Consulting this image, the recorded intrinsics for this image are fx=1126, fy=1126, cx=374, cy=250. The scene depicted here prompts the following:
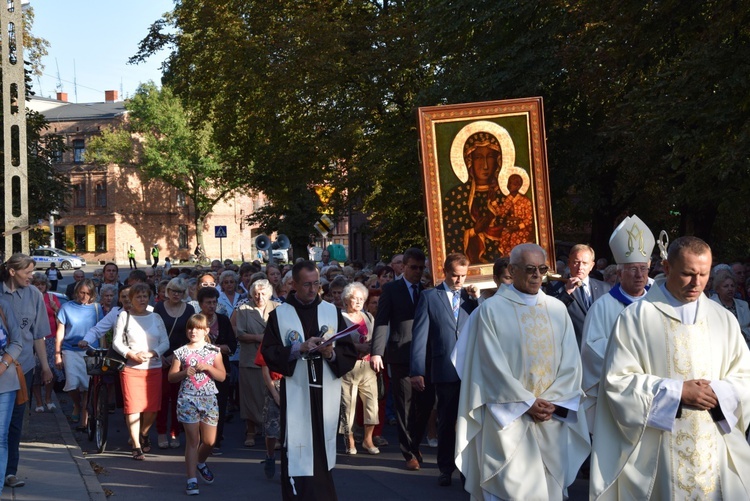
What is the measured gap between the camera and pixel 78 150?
292 ft

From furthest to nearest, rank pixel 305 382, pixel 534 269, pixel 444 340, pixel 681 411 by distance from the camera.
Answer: pixel 444 340 < pixel 305 382 < pixel 534 269 < pixel 681 411

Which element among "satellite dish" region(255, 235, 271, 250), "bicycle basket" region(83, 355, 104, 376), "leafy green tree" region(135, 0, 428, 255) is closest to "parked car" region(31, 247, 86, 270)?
"leafy green tree" region(135, 0, 428, 255)

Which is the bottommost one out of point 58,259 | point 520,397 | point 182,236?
point 520,397

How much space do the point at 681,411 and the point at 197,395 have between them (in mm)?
5207

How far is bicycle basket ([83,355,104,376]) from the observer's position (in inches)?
465

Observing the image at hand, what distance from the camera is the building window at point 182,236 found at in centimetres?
8716

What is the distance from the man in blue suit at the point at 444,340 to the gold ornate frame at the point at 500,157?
150 centimetres

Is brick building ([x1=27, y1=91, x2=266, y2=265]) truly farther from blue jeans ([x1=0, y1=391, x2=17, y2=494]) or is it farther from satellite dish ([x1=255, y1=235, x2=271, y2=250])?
blue jeans ([x1=0, y1=391, x2=17, y2=494])

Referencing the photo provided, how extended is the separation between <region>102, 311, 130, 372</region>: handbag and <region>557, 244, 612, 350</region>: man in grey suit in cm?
453

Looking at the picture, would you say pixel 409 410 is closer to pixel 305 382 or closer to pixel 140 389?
pixel 305 382

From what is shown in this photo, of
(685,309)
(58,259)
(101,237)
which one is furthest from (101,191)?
(685,309)

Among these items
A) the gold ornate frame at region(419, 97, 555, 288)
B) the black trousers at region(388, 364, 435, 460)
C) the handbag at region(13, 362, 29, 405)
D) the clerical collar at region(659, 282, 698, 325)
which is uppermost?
the gold ornate frame at region(419, 97, 555, 288)

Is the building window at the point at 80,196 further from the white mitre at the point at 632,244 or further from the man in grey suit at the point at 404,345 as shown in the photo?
the white mitre at the point at 632,244

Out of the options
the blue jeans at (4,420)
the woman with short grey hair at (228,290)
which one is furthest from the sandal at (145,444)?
the blue jeans at (4,420)
